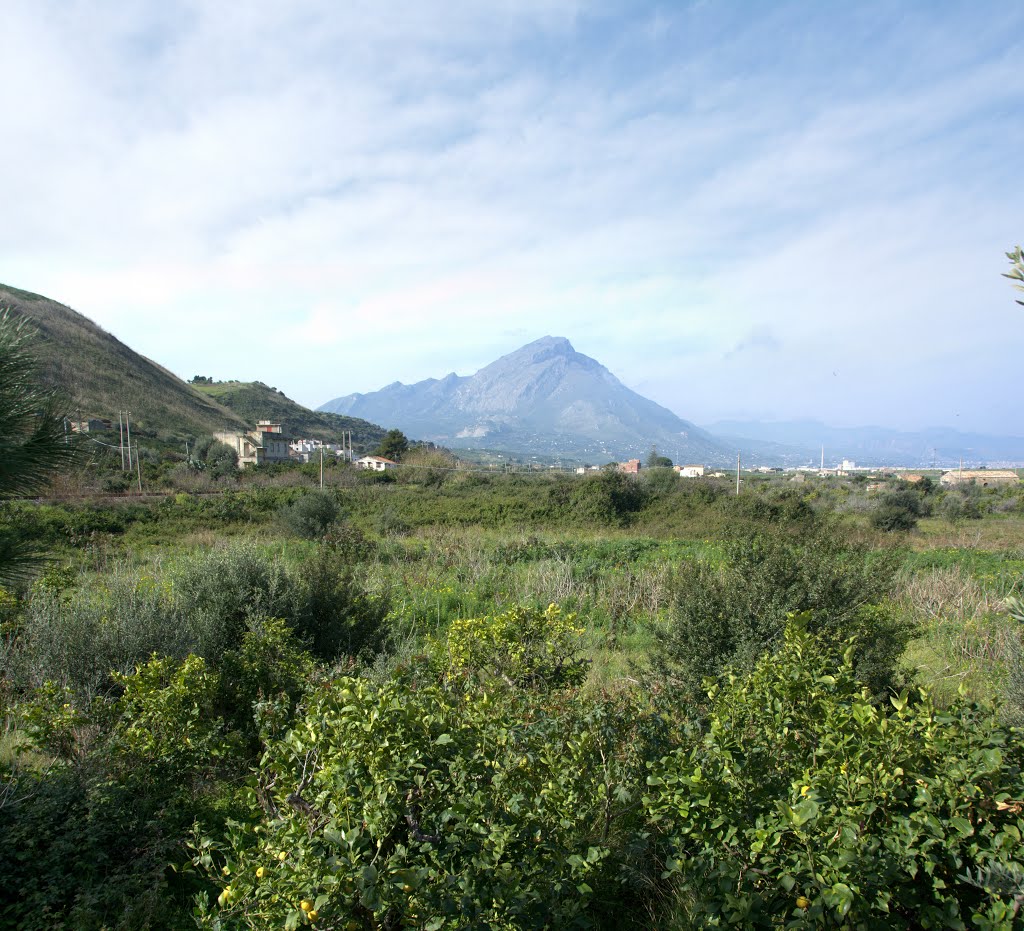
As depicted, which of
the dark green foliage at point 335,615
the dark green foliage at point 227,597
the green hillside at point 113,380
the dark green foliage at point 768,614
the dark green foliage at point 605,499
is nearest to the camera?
the dark green foliage at point 768,614

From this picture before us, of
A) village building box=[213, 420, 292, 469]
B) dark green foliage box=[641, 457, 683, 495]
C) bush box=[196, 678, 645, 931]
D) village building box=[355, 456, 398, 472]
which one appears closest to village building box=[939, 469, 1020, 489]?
dark green foliage box=[641, 457, 683, 495]

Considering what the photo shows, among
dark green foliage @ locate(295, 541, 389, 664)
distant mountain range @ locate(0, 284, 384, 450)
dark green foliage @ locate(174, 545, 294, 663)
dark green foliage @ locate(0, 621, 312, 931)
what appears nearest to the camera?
dark green foliage @ locate(0, 621, 312, 931)

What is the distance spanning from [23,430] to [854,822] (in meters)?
3.78

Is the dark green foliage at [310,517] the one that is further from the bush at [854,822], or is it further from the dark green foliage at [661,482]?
the bush at [854,822]

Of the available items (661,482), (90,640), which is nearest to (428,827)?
(90,640)

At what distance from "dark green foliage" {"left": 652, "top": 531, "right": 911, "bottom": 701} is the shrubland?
0.02 m

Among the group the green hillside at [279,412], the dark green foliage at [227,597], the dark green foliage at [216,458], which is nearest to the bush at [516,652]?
the dark green foliage at [227,597]

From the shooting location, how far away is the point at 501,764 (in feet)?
7.68

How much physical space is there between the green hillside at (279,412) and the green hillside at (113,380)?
11190 mm

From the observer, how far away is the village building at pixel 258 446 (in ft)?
146

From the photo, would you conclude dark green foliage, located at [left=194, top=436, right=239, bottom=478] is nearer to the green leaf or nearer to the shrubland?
the shrubland

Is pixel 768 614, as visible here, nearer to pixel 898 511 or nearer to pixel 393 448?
pixel 898 511

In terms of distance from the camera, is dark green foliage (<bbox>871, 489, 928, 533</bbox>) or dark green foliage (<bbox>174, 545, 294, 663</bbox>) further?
dark green foliage (<bbox>871, 489, 928, 533</bbox>)

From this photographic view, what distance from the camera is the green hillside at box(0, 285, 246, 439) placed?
46375 mm
